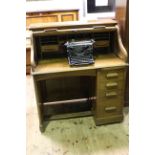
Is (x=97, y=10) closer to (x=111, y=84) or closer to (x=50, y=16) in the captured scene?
(x=50, y=16)

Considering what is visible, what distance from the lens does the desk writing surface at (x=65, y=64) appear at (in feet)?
6.38

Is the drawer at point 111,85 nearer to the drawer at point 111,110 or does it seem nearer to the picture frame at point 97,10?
the drawer at point 111,110

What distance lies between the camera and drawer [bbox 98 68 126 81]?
202 centimetres

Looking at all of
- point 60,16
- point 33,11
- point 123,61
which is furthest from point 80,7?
point 123,61

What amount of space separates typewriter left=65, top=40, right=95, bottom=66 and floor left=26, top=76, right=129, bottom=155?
0.74 metres

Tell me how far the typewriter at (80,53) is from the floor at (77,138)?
74 cm

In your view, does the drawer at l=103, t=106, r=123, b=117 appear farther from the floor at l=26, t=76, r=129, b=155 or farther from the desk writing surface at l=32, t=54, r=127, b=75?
the desk writing surface at l=32, t=54, r=127, b=75

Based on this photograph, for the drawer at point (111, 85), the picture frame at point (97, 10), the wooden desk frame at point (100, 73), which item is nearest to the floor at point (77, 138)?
the wooden desk frame at point (100, 73)

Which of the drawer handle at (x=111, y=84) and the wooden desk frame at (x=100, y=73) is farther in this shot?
the drawer handle at (x=111, y=84)

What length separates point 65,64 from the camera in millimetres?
A: 2064
